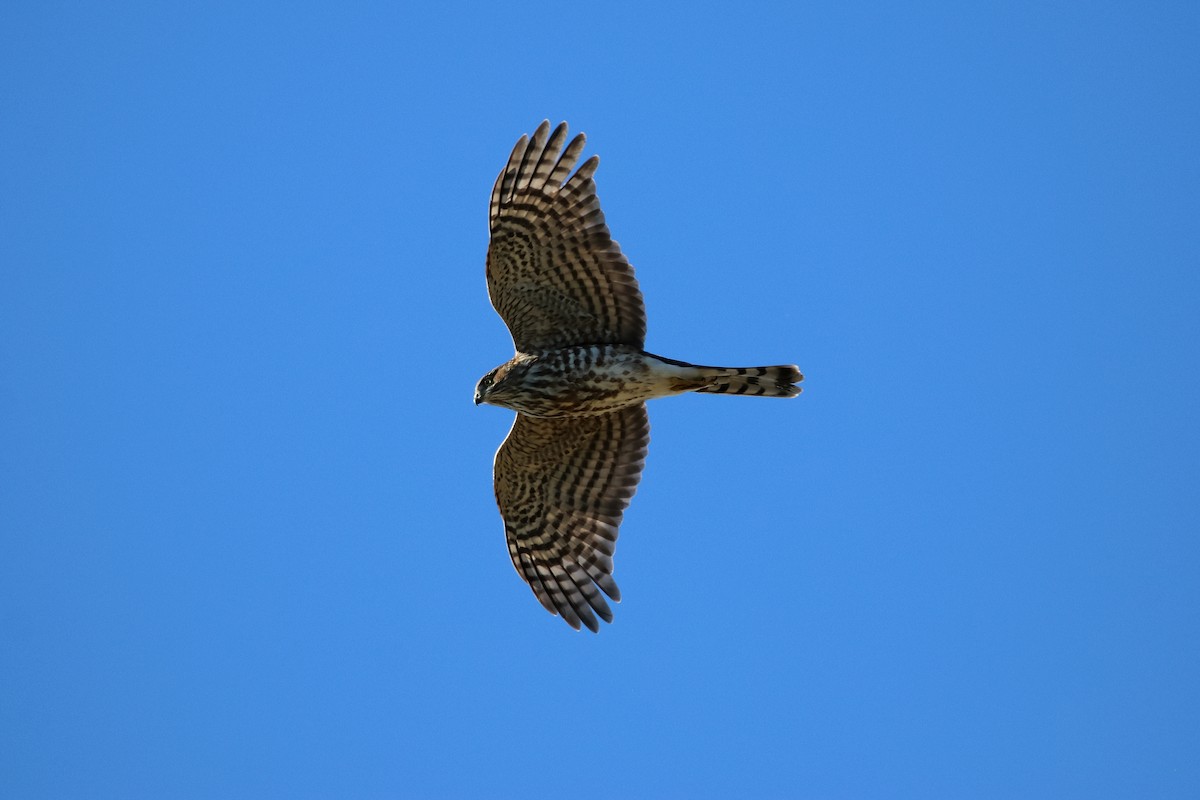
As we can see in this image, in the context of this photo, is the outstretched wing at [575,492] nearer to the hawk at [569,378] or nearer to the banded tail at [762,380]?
the hawk at [569,378]

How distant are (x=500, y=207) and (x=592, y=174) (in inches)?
28.7

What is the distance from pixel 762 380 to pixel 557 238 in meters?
1.93

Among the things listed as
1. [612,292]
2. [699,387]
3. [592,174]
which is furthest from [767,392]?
[592,174]

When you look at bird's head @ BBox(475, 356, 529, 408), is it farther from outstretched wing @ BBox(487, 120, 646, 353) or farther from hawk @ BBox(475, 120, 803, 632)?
outstretched wing @ BBox(487, 120, 646, 353)

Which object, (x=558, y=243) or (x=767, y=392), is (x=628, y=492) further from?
(x=558, y=243)

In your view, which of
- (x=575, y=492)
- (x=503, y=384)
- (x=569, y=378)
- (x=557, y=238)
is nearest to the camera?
(x=557, y=238)

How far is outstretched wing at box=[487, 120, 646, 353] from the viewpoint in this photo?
34.9 feet

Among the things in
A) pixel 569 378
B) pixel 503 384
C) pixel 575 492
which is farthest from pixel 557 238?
pixel 575 492

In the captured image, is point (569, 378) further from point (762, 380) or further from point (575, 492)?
point (762, 380)

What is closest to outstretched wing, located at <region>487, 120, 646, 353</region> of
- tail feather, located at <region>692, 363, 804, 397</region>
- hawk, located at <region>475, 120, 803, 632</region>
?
hawk, located at <region>475, 120, 803, 632</region>

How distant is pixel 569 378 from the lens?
1085 centimetres

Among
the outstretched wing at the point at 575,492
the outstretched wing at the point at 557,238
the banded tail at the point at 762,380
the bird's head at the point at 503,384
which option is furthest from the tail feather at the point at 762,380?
the bird's head at the point at 503,384

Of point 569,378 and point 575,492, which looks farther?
point 575,492

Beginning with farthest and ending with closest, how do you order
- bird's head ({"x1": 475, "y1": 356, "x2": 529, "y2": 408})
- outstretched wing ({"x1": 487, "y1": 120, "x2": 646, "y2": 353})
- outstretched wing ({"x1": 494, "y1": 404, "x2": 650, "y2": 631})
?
outstretched wing ({"x1": 494, "y1": 404, "x2": 650, "y2": 631})
bird's head ({"x1": 475, "y1": 356, "x2": 529, "y2": 408})
outstretched wing ({"x1": 487, "y1": 120, "x2": 646, "y2": 353})
